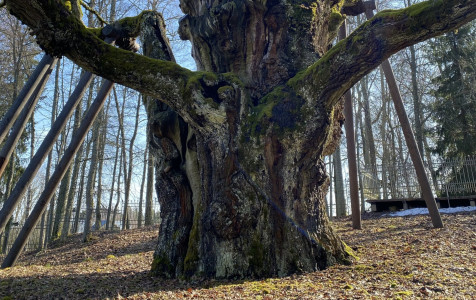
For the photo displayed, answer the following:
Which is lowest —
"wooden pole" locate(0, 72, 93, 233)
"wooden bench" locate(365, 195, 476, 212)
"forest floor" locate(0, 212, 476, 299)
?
"forest floor" locate(0, 212, 476, 299)

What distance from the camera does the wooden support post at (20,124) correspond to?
556 cm

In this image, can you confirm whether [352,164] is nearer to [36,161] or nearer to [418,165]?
[418,165]

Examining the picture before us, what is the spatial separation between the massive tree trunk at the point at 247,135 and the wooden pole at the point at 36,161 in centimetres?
246

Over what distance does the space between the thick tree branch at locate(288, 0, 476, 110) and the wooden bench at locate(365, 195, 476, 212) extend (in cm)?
851

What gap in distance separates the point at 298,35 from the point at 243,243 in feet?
9.43

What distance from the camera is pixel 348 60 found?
3482 millimetres

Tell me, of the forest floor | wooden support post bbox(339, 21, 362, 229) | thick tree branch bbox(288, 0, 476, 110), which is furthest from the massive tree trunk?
wooden support post bbox(339, 21, 362, 229)

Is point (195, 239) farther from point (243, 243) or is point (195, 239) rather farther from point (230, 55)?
point (230, 55)

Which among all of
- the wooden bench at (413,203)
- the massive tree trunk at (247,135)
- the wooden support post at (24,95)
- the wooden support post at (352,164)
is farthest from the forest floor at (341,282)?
the wooden bench at (413,203)

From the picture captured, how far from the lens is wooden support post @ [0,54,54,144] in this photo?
18.2 feet

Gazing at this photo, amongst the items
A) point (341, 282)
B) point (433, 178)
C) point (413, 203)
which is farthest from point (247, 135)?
point (433, 178)

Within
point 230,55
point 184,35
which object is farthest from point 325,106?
point 184,35

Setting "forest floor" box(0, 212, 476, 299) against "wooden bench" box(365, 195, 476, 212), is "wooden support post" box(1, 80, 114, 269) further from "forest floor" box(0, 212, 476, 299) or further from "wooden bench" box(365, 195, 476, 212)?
"wooden bench" box(365, 195, 476, 212)

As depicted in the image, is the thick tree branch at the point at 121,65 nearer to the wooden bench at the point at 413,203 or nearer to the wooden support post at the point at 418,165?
the wooden support post at the point at 418,165
